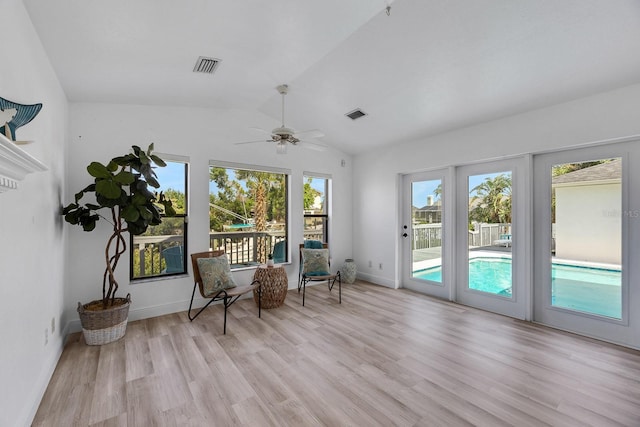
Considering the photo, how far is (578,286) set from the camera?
3.22 metres

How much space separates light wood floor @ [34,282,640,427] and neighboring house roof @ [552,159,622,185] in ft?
5.57

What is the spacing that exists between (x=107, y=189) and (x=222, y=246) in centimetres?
199

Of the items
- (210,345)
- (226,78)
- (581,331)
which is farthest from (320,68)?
(581,331)

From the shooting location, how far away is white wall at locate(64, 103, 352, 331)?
3334 millimetres

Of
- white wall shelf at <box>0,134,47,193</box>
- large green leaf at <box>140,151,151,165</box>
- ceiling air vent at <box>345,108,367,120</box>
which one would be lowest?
white wall shelf at <box>0,134,47,193</box>

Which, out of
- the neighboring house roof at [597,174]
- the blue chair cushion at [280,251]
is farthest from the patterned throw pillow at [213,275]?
the neighboring house roof at [597,174]

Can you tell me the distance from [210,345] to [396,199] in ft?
11.8

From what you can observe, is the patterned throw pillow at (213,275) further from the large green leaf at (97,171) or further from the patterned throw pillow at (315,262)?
the large green leaf at (97,171)

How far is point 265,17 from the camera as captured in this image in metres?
2.27

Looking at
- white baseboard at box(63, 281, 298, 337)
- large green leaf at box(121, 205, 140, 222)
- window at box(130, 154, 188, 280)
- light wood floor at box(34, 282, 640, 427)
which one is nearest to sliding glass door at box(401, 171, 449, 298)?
light wood floor at box(34, 282, 640, 427)

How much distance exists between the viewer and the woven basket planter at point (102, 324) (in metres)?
2.88

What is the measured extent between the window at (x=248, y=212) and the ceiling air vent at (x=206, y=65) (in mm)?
1493

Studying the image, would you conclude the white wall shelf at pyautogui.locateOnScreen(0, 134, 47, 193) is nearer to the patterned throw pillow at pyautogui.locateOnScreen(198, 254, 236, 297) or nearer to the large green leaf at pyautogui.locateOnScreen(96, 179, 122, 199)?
the large green leaf at pyautogui.locateOnScreen(96, 179, 122, 199)

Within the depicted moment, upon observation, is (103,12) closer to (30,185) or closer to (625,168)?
(30,185)
